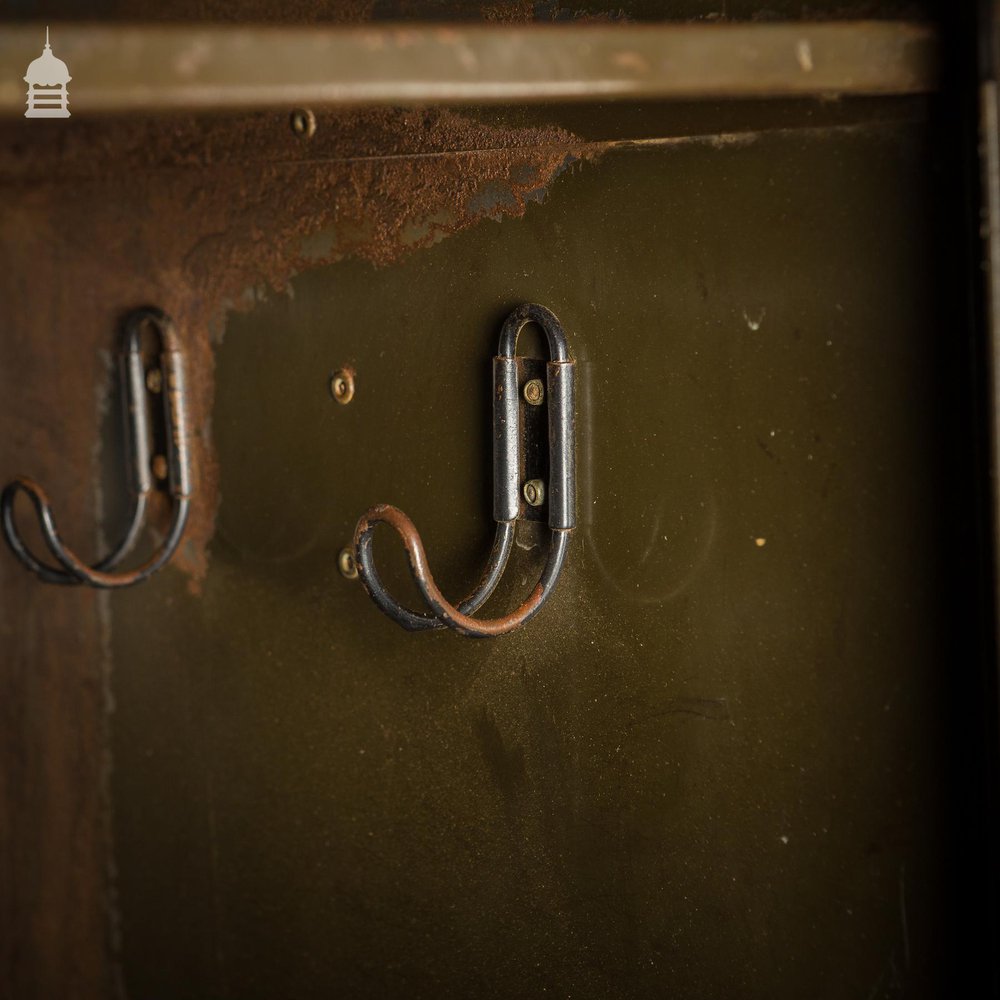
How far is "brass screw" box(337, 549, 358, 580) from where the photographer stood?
86 cm

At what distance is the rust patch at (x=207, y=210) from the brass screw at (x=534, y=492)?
6.6 inches

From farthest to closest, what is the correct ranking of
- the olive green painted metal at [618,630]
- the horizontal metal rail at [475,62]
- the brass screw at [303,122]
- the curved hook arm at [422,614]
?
the brass screw at [303,122] → the curved hook arm at [422,614] → the olive green painted metal at [618,630] → the horizontal metal rail at [475,62]

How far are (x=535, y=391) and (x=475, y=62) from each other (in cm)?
25

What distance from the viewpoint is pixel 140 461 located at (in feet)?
3.18

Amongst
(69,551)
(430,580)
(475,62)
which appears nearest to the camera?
(475,62)

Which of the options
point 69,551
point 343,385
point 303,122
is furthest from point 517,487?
point 69,551

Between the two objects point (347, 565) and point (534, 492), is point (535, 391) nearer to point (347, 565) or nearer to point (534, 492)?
point (534, 492)

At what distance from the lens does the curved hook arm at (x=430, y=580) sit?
68 centimetres

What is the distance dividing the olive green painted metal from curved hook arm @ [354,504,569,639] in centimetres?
3

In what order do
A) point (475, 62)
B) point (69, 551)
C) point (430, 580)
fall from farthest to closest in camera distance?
1. point (69, 551)
2. point (430, 580)
3. point (475, 62)

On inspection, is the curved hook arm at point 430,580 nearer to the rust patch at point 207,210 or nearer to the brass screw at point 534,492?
the brass screw at point 534,492

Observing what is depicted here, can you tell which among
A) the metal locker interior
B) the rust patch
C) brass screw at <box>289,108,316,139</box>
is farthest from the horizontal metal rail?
brass screw at <box>289,108,316,139</box>

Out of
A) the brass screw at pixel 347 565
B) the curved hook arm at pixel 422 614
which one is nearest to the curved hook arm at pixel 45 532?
the brass screw at pixel 347 565

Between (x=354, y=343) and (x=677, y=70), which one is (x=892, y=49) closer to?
(x=677, y=70)
